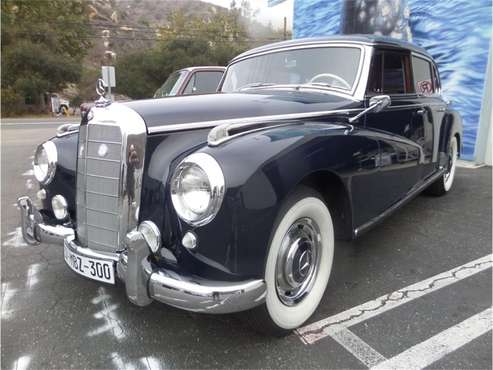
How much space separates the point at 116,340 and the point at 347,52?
8.46ft

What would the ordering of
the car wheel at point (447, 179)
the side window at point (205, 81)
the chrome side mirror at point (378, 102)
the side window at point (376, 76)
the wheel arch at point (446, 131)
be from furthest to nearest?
the side window at point (205, 81), the car wheel at point (447, 179), the wheel arch at point (446, 131), the side window at point (376, 76), the chrome side mirror at point (378, 102)

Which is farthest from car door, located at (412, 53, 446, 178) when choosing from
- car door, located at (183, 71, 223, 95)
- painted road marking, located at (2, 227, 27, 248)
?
car door, located at (183, 71, 223, 95)

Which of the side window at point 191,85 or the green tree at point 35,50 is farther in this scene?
the green tree at point 35,50

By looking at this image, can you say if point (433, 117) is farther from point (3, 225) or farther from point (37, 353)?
point (3, 225)

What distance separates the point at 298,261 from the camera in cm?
208

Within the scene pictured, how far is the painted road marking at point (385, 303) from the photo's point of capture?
214 cm

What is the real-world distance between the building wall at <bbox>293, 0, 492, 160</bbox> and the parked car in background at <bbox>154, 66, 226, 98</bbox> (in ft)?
13.0

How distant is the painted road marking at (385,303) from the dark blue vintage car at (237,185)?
11cm

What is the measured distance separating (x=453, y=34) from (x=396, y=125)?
5.24 m

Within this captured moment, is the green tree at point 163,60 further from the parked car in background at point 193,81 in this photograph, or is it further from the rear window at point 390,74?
the rear window at point 390,74

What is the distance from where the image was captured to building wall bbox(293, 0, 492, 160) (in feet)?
21.7

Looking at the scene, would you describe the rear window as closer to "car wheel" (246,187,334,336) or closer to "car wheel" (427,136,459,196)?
"car wheel" (246,187,334,336)

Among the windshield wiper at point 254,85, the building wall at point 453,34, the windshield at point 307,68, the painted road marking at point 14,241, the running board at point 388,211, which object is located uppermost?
the building wall at point 453,34

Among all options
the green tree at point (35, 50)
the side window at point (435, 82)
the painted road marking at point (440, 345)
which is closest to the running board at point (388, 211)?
the painted road marking at point (440, 345)
